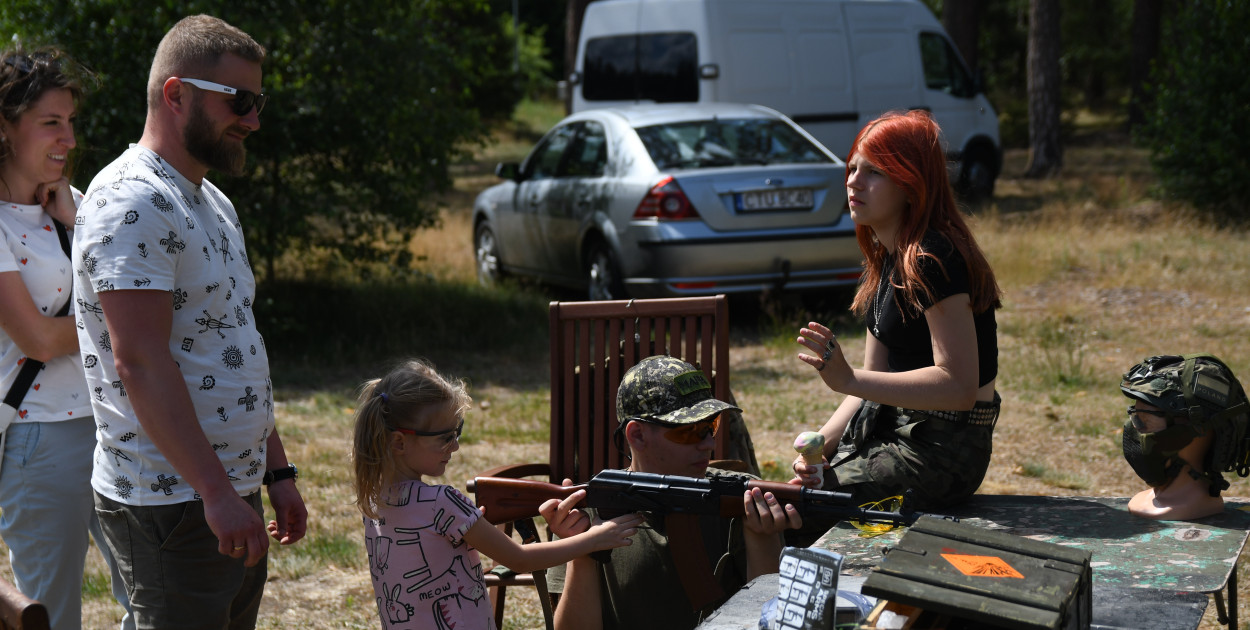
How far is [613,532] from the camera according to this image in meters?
2.73

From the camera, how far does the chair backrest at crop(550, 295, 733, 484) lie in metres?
4.21

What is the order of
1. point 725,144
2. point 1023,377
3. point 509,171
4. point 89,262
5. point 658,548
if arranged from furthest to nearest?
point 509,171, point 725,144, point 1023,377, point 658,548, point 89,262

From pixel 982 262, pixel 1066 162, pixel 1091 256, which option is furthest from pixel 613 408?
pixel 1066 162

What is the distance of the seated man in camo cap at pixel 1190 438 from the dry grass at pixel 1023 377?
Result: 144cm

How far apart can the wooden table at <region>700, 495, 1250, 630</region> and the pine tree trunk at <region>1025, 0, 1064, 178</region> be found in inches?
637

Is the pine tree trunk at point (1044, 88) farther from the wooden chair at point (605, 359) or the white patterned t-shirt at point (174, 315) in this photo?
the white patterned t-shirt at point (174, 315)

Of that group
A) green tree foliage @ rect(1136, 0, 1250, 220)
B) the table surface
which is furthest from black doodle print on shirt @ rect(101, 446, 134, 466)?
green tree foliage @ rect(1136, 0, 1250, 220)

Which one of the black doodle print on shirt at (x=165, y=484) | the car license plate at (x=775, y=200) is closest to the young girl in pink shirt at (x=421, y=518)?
the black doodle print on shirt at (x=165, y=484)

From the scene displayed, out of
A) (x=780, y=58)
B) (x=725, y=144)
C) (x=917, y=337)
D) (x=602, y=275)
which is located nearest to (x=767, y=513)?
(x=917, y=337)

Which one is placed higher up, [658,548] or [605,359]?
[605,359]

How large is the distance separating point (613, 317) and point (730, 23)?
28.7ft

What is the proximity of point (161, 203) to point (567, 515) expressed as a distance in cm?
120

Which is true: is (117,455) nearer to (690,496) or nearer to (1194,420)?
(690,496)

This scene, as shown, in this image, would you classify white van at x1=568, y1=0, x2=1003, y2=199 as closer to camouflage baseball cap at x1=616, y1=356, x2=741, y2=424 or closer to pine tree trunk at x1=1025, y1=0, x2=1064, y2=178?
pine tree trunk at x1=1025, y1=0, x2=1064, y2=178
